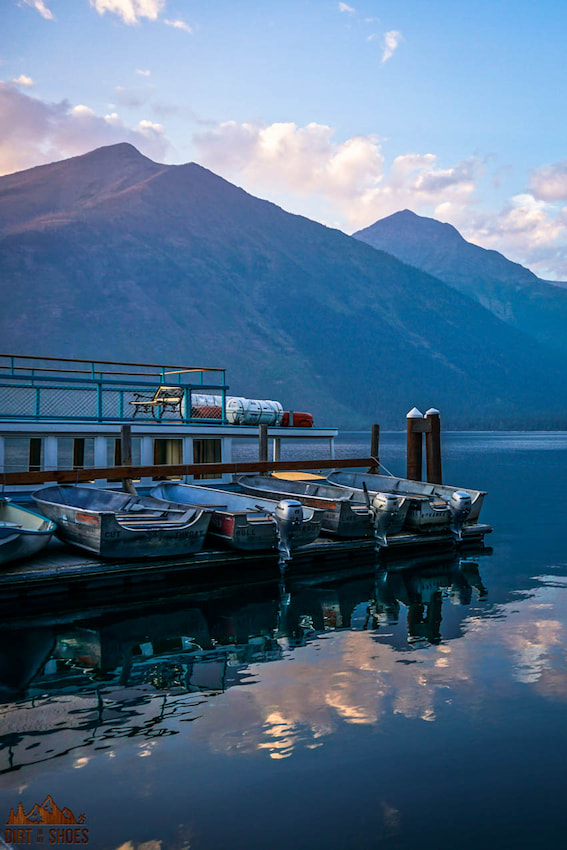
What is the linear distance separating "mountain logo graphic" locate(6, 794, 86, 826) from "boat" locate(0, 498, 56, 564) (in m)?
8.23

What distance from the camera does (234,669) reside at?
11.4 meters

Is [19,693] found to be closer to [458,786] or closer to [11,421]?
[458,786]

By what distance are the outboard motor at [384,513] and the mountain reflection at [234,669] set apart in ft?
10.9

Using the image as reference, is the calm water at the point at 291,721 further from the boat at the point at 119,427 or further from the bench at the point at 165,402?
the bench at the point at 165,402

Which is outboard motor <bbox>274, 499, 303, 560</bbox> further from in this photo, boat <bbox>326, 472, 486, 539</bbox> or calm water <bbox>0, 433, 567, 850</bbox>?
boat <bbox>326, 472, 486, 539</bbox>

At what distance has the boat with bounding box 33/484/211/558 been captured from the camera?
15.8m

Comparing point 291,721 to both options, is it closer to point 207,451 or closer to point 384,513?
point 384,513

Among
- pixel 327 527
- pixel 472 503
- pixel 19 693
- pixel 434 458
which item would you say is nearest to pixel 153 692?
pixel 19 693

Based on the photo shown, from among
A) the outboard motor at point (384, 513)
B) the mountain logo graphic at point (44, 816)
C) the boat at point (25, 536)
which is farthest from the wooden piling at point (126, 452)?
the mountain logo graphic at point (44, 816)

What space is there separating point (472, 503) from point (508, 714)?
548 inches

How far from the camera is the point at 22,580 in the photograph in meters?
14.6

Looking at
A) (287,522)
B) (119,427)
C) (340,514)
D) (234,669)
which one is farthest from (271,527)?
(119,427)

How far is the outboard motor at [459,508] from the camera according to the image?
21808 mm

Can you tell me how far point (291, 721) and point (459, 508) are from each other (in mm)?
13811
